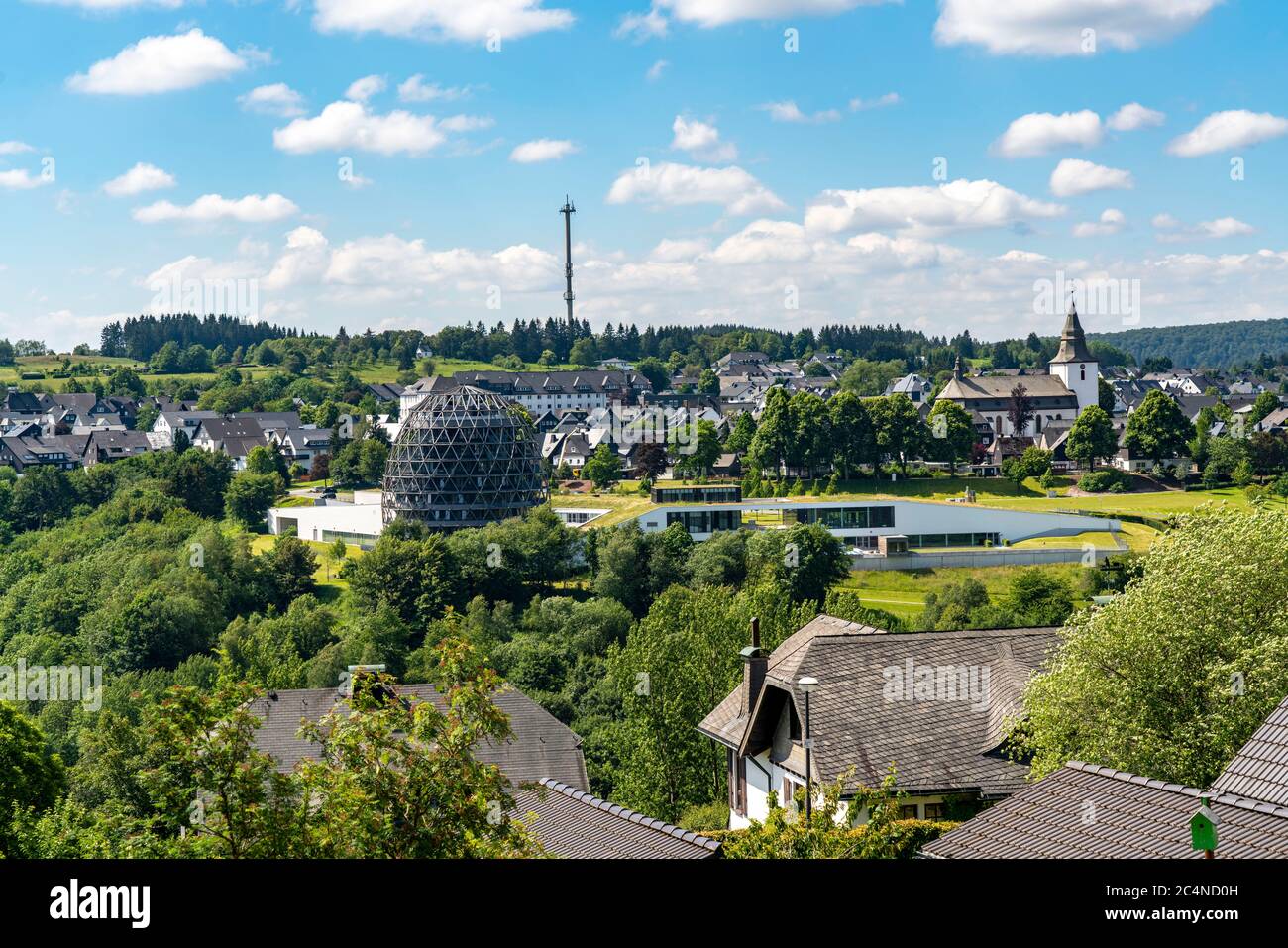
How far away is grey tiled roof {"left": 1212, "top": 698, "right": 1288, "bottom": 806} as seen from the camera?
1274cm

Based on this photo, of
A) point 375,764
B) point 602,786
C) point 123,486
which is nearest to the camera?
point 375,764

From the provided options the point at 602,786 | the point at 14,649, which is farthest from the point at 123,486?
the point at 602,786

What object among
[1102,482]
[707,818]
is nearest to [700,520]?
[1102,482]

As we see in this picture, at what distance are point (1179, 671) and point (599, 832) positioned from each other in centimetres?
1017

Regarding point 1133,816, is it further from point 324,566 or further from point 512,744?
point 324,566

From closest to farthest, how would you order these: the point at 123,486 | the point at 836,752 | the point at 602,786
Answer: the point at 836,752 → the point at 602,786 → the point at 123,486

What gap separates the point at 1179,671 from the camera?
21.1 metres

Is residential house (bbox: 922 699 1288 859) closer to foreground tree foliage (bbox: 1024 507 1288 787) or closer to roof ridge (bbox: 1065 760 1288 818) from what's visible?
roof ridge (bbox: 1065 760 1288 818)

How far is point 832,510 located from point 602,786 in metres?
44.3

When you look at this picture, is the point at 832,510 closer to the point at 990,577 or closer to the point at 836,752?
the point at 990,577

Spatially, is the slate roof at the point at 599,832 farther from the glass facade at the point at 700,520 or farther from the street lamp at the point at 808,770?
the glass facade at the point at 700,520

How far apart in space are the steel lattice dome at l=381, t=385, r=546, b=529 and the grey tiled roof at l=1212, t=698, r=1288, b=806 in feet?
253
